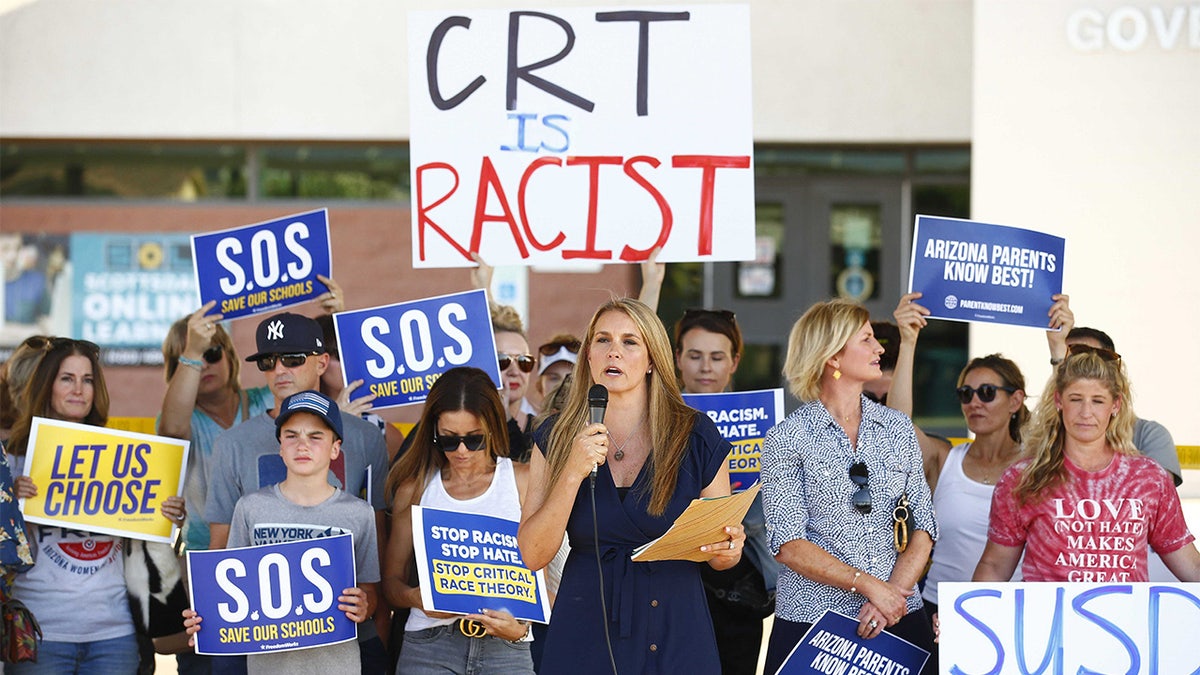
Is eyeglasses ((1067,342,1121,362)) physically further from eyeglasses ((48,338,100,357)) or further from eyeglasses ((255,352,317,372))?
eyeglasses ((48,338,100,357))

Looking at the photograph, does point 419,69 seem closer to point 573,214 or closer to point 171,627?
point 573,214

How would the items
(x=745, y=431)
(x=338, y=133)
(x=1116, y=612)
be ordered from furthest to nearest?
(x=338, y=133) < (x=745, y=431) < (x=1116, y=612)

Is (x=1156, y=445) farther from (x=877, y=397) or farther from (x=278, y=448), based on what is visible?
(x=278, y=448)

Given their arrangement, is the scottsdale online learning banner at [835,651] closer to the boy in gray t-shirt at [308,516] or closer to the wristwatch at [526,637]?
the wristwatch at [526,637]

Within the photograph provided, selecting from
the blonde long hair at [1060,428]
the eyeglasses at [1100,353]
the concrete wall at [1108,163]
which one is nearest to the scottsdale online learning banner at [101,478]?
the blonde long hair at [1060,428]

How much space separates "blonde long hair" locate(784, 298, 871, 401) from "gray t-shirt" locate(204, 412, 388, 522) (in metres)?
1.62

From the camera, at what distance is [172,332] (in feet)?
20.4

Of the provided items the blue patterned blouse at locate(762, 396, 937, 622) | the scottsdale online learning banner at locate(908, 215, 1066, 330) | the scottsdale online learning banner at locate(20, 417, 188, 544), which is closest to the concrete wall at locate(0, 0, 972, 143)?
the scottsdale online learning banner at locate(908, 215, 1066, 330)

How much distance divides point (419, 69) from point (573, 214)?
0.89m

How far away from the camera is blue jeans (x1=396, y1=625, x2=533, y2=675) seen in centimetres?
490

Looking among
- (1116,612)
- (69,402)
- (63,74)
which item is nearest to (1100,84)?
(1116,612)

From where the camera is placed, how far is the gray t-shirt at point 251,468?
512cm

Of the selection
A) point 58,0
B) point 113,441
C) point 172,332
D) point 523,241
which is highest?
point 58,0

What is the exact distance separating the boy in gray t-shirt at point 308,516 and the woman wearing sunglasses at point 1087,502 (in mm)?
2074
